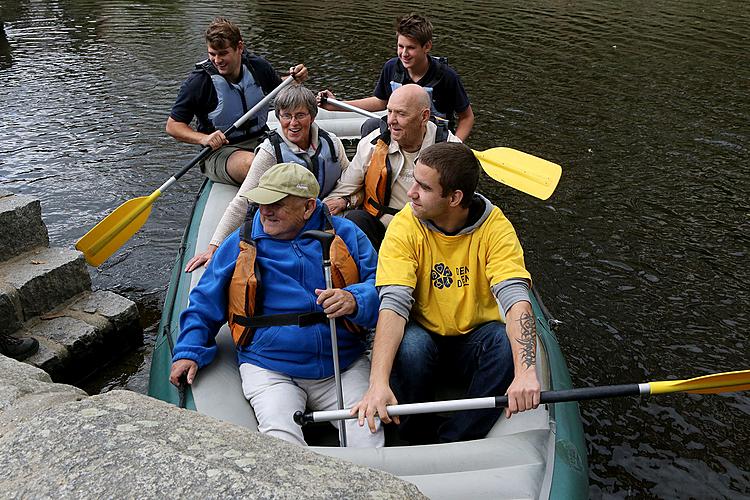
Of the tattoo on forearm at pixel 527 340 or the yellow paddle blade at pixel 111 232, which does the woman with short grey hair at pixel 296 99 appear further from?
the tattoo on forearm at pixel 527 340

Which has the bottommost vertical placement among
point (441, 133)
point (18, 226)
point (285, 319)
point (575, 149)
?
point (575, 149)

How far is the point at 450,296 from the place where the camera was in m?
3.00

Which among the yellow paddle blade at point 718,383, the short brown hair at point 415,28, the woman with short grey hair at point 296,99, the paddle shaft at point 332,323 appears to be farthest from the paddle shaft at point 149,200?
the yellow paddle blade at point 718,383

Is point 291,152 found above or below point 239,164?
above

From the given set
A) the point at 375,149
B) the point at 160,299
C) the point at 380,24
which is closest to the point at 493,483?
the point at 375,149

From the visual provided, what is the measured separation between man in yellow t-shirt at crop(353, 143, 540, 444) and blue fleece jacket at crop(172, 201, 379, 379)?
190 mm

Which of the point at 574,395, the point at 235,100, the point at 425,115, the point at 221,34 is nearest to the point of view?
the point at 574,395

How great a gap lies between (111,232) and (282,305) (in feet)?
6.83

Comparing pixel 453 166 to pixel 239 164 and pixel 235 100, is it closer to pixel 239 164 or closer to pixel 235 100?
pixel 239 164

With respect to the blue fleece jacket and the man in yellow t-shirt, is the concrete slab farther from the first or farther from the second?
the man in yellow t-shirt

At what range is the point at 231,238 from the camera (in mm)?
3115

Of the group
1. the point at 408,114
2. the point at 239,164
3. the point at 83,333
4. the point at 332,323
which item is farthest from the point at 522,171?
the point at 83,333

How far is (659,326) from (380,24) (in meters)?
9.44

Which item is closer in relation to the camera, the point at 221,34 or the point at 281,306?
the point at 281,306
